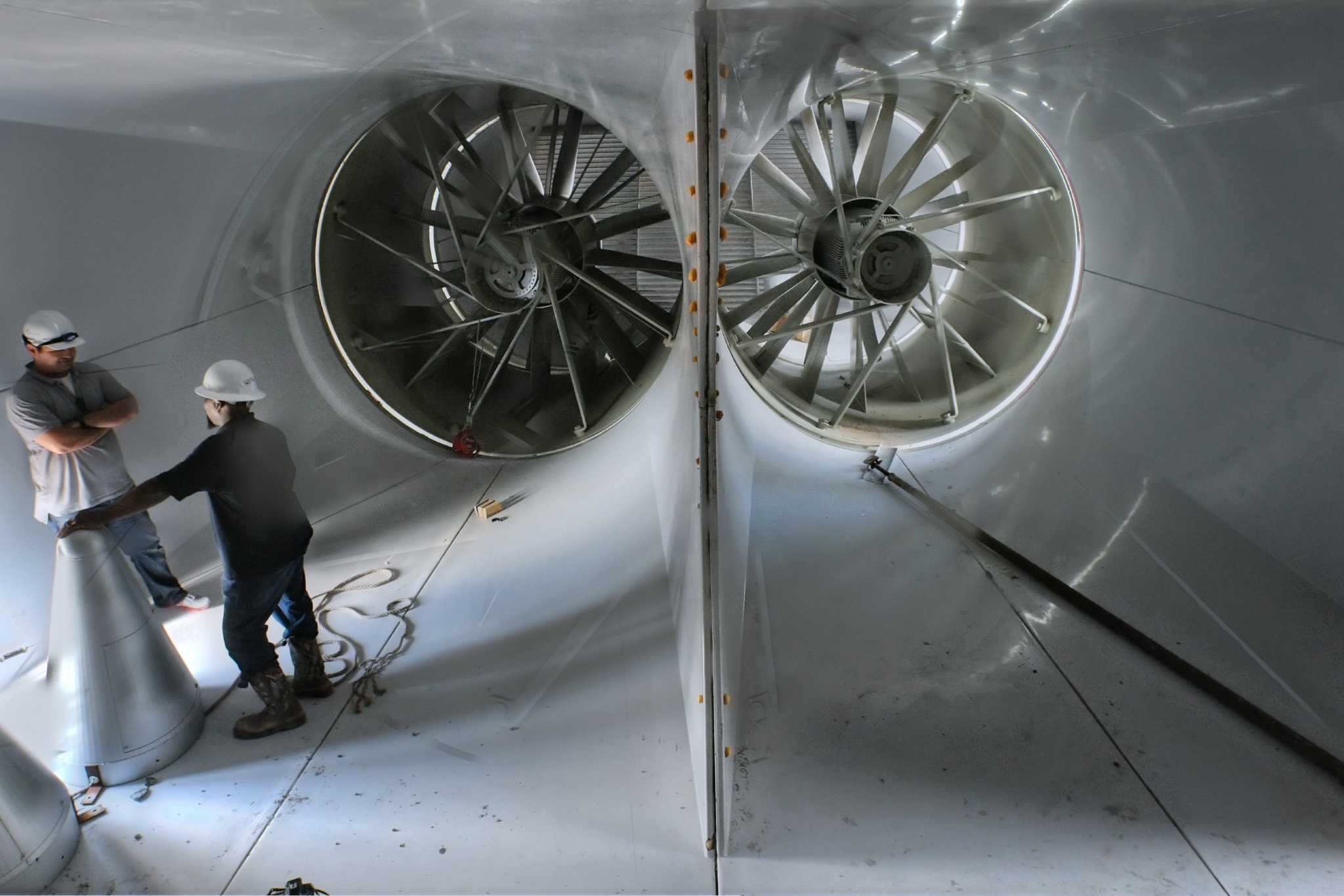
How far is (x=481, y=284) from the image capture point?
3.41 meters

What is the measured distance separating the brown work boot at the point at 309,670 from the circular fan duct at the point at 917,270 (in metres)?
1.82

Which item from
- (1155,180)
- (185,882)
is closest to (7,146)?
(185,882)

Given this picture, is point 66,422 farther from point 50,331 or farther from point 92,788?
point 92,788

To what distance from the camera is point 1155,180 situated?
3213 millimetres

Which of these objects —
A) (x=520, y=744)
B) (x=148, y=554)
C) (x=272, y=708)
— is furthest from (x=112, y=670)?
(x=520, y=744)

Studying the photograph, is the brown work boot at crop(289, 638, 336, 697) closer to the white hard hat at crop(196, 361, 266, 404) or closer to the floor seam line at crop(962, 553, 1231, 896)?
the white hard hat at crop(196, 361, 266, 404)

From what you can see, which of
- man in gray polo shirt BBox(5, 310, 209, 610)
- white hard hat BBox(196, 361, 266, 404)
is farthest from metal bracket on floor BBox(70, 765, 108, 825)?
white hard hat BBox(196, 361, 266, 404)

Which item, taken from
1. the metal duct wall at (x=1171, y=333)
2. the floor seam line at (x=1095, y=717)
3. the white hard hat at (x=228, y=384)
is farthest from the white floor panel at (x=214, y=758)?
the floor seam line at (x=1095, y=717)

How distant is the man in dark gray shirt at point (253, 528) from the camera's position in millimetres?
2234

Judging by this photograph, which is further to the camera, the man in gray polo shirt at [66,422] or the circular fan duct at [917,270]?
the circular fan duct at [917,270]

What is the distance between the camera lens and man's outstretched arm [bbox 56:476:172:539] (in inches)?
84.2

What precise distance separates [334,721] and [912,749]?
163 cm

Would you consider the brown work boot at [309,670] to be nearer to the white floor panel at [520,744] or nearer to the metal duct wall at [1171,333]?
the white floor panel at [520,744]

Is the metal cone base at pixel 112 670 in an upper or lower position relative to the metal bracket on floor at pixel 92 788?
upper
